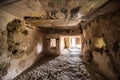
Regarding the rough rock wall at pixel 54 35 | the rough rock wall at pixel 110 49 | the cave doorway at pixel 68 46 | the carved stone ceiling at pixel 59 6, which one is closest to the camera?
the carved stone ceiling at pixel 59 6

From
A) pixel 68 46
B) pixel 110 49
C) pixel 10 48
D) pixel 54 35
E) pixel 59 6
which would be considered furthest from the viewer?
pixel 68 46

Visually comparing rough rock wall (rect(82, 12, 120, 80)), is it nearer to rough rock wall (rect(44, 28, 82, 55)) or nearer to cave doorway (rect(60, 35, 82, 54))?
rough rock wall (rect(44, 28, 82, 55))

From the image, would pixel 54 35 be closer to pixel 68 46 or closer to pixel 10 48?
pixel 10 48

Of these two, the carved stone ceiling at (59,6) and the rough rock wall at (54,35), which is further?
the rough rock wall at (54,35)

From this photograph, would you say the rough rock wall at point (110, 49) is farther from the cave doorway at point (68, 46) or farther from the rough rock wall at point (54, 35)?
the cave doorway at point (68, 46)

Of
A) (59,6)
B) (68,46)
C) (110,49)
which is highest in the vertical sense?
(59,6)

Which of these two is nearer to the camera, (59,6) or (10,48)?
(59,6)

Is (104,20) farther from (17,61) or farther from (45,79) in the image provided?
(17,61)

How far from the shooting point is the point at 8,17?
7.22ft

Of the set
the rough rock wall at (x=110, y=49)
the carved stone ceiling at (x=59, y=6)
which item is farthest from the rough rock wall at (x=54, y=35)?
the carved stone ceiling at (x=59, y=6)

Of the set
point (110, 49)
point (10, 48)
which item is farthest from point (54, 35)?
point (110, 49)

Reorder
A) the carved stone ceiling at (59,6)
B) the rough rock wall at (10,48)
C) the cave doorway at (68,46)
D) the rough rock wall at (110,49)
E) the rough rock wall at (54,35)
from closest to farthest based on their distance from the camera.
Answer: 1. the carved stone ceiling at (59,6)
2. the rough rock wall at (110,49)
3. the rough rock wall at (10,48)
4. the rough rock wall at (54,35)
5. the cave doorway at (68,46)

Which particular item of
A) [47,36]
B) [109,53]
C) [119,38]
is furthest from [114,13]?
[47,36]

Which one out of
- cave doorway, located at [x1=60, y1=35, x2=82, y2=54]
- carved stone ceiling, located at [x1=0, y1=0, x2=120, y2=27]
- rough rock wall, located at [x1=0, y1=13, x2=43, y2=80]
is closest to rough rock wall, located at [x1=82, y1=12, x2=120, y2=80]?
carved stone ceiling, located at [x1=0, y1=0, x2=120, y2=27]
